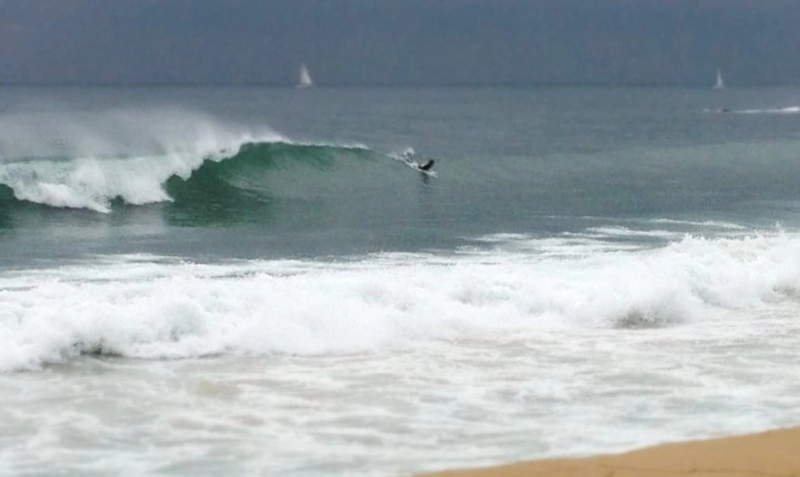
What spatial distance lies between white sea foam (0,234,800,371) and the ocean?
0.09ft

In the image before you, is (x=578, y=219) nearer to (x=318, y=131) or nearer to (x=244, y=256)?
(x=244, y=256)

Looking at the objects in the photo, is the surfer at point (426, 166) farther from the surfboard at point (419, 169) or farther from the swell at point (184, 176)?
the swell at point (184, 176)

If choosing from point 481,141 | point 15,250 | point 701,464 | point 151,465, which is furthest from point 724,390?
point 481,141

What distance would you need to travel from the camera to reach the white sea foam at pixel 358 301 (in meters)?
10.8

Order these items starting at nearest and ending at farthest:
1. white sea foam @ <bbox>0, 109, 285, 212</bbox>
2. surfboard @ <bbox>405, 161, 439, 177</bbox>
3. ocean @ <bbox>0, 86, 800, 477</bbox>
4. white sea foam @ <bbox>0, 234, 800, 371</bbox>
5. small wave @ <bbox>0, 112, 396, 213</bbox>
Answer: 1. ocean @ <bbox>0, 86, 800, 477</bbox>
2. white sea foam @ <bbox>0, 234, 800, 371</bbox>
3. white sea foam @ <bbox>0, 109, 285, 212</bbox>
4. small wave @ <bbox>0, 112, 396, 213</bbox>
5. surfboard @ <bbox>405, 161, 439, 177</bbox>

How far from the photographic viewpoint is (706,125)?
245 feet

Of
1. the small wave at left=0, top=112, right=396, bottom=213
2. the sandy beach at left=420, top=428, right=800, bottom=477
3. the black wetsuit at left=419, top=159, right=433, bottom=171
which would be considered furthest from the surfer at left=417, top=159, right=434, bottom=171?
the sandy beach at left=420, top=428, right=800, bottom=477

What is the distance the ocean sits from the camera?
8148 mm

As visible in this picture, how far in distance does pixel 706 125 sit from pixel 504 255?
6035 cm

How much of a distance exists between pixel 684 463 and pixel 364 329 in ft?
14.5

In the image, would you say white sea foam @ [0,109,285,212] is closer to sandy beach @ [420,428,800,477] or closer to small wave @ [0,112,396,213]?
small wave @ [0,112,396,213]

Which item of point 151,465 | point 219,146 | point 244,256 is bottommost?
point 151,465

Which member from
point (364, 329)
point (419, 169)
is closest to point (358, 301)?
point (364, 329)

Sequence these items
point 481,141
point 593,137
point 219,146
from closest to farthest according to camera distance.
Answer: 1. point 219,146
2. point 481,141
3. point 593,137
